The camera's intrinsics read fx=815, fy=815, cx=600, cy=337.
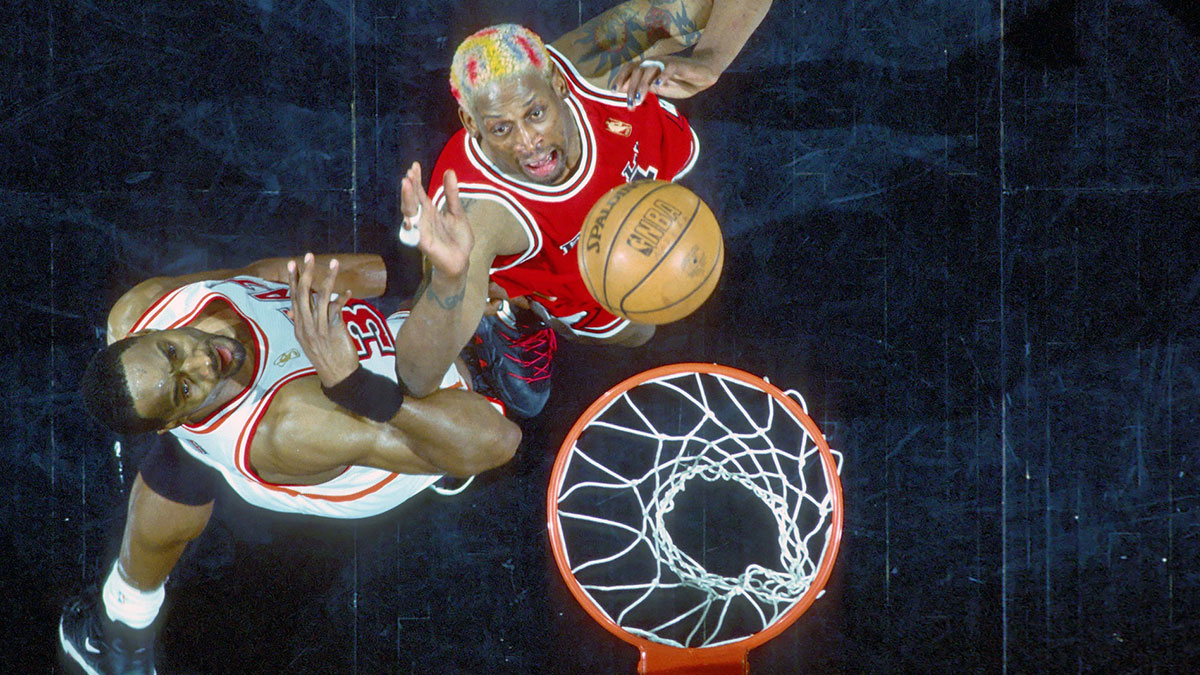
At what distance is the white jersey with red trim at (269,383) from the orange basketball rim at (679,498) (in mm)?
703

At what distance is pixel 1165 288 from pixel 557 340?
2416 millimetres

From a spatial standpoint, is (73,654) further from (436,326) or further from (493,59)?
(493,59)

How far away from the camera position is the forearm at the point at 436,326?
2131 mm

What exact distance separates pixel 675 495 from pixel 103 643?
7.55 ft

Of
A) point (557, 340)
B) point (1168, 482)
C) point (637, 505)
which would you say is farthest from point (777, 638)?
point (1168, 482)

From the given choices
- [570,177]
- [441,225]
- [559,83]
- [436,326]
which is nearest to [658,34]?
[559,83]

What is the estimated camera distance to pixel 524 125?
6.88ft

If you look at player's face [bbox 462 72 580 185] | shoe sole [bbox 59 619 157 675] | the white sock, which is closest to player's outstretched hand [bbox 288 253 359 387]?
player's face [bbox 462 72 580 185]

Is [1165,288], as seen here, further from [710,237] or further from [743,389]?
[710,237]

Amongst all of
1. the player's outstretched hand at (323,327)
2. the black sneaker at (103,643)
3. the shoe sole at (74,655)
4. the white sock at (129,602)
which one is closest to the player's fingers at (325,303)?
the player's outstretched hand at (323,327)

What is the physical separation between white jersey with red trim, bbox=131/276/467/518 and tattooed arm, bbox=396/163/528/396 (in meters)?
0.22

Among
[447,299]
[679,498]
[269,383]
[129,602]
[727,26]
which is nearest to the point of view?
[447,299]

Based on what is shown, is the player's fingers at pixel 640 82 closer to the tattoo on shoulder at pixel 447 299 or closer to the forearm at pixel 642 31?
the forearm at pixel 642 31

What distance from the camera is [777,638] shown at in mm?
3217
